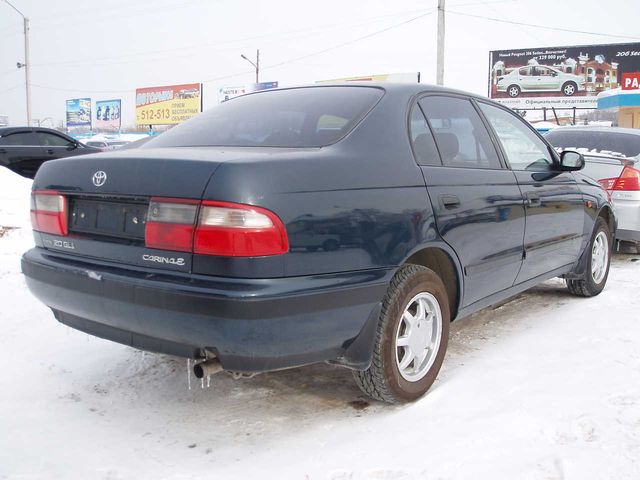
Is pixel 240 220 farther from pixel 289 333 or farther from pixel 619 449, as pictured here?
pixel 619 449

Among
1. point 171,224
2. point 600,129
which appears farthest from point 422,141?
point 600,129

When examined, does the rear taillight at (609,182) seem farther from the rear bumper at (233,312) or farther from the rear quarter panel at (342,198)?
the rear bumper at (233,312)

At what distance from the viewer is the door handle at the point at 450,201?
3020 millimetres

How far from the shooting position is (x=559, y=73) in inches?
1451

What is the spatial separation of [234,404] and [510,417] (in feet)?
4.28

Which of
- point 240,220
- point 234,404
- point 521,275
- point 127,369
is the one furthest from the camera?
point 521,275

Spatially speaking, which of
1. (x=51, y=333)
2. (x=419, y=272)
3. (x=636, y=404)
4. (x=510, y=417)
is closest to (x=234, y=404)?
(x=419, y=272)

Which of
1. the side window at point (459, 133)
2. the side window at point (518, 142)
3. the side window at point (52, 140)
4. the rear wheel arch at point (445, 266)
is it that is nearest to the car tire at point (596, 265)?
the side window at point (518, 142)

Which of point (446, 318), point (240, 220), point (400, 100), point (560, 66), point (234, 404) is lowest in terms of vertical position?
point (234, 404)

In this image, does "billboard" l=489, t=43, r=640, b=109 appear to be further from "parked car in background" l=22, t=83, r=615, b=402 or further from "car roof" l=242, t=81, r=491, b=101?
"parked car in background" l=22, t=83, r=615, b=402

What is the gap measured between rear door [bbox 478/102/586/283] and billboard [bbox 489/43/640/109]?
35.1 meters

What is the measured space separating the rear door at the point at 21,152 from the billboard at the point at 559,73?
31129 mm

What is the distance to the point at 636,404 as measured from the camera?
285cm

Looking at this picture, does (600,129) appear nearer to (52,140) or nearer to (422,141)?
(422,141)
